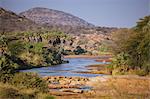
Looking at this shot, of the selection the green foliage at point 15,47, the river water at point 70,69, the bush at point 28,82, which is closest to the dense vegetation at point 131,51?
the river water at point 70,69

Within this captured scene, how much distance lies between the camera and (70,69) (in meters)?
9.55

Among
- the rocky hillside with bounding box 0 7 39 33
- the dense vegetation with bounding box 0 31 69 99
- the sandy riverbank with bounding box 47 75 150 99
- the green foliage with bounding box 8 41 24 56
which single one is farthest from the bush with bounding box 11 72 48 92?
the rocky hillside with bounding box 0 7 39 33

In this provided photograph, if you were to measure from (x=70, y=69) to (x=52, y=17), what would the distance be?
2.97 feet

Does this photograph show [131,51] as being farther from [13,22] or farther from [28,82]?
[13,22]

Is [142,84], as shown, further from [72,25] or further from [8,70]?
[8,70]

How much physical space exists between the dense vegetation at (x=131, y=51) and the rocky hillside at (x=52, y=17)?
23.4 inches

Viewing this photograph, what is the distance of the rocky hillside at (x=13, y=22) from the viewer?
931cm

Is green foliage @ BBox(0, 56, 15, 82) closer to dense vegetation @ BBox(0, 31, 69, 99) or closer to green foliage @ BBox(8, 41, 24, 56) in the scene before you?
dense vegetation @ BBox(0, 31, 69, 99)

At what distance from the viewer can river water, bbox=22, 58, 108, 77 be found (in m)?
9.48

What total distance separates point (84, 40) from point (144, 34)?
113 centimetres

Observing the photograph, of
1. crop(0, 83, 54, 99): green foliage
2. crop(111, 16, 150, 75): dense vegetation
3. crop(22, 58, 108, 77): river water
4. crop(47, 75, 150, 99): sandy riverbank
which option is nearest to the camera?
crop(0, 83, 54, 99): green foliage

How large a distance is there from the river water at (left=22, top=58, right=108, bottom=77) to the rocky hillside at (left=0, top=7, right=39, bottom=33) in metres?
0.71

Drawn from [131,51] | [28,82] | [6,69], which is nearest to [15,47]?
[6,69]

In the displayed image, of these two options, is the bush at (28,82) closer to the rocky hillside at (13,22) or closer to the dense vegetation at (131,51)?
the rocky hillside at (13,22)
